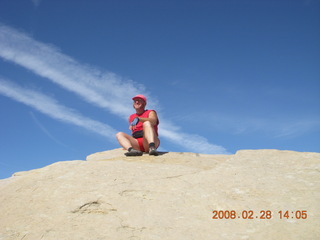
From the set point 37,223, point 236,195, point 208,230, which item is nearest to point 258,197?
point 236,195

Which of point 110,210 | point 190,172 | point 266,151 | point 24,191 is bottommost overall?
point 110,210

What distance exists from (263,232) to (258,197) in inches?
31.2

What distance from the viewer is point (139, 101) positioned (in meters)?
7.76

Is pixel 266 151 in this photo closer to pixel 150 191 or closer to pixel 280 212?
pixel 280 212

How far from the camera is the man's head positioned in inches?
304

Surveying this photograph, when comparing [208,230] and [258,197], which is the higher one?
[258,197]

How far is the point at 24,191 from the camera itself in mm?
4723

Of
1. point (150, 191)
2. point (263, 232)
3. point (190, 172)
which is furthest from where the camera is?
point (190, 172)

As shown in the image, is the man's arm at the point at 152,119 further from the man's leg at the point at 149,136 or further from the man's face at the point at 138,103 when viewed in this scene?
the man's face at the point at 138,103

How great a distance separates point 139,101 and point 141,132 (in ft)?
2.73

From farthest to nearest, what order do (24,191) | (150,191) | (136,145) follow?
(136,145)
(24,191)
(150,191)
